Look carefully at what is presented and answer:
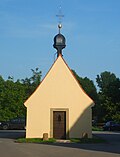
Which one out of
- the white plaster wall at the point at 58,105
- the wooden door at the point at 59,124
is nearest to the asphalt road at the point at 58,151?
the wooden door at the point at 59,124

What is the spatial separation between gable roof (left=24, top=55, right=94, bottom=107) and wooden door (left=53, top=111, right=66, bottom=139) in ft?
7.72

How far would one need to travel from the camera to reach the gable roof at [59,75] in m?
34.4

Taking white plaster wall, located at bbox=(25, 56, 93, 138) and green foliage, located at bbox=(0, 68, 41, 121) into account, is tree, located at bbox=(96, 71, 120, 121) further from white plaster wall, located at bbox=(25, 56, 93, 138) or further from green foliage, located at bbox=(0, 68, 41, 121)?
white plaster wall, located at bbox=(25, 56, 93, 138)

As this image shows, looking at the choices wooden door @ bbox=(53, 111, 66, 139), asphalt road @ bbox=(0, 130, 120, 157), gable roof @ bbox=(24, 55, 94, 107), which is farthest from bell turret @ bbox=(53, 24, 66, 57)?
asphalt road @ bbox=(0, 130, 120, 157)

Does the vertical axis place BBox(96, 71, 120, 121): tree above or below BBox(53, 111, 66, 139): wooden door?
above

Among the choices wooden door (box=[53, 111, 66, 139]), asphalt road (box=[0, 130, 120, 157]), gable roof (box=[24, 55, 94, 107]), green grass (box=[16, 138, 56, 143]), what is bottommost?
asphalt road (box=[0, 130, 120, 157])

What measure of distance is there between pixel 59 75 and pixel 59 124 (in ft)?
13.1

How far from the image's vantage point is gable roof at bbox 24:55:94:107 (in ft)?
113

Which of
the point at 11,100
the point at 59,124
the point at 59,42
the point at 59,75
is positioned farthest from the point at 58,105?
the point at 11,100

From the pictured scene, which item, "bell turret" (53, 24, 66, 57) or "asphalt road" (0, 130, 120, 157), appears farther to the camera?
"bell turret" (53, 24, 66, 57)

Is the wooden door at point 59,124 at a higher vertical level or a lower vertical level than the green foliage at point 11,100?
lower

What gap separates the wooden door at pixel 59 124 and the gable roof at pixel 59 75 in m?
2.35

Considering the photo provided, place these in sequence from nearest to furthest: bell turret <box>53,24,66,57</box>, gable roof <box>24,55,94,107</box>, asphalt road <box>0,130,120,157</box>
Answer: asphalt road <box>0,130,120,157</box>, gable roof <box>24,55,94,107</box>, bell turret <box>53,24,66,57</box>

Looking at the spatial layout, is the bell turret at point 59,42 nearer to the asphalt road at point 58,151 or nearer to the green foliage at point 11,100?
the asphalt road at point 58,151
